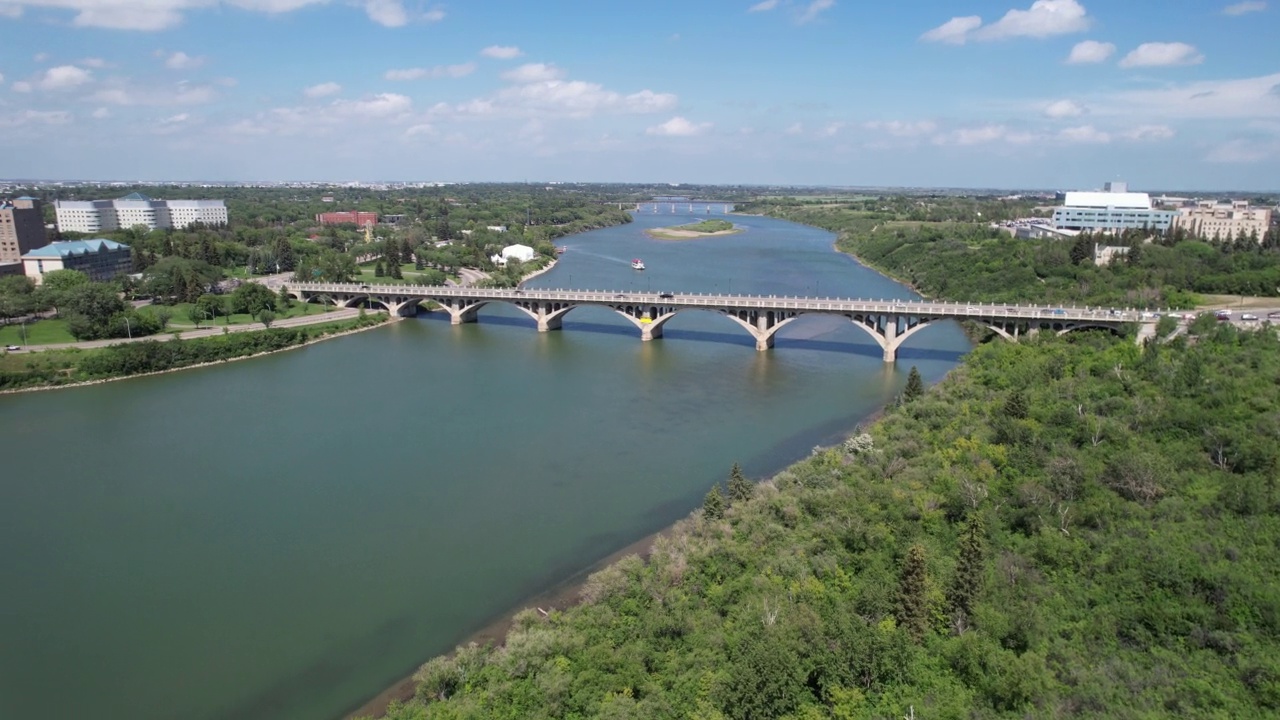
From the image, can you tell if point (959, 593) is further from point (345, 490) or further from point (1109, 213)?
point (1109, 213)

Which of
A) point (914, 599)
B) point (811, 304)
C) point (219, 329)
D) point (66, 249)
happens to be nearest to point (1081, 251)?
point (811, 304)

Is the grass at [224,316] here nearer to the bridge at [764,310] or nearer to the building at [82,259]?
the bridge at [764,310]

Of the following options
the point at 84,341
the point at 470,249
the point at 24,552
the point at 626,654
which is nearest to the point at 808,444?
the point at 626,654

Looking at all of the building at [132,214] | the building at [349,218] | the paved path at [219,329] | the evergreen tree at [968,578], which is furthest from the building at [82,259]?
the evergreen tree at [968,578]

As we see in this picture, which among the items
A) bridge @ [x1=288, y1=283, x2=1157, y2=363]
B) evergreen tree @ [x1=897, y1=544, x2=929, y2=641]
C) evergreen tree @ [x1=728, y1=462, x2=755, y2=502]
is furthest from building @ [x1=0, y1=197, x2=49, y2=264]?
evergreen tree @ [x1=897, y1=544, x2=929, y2=641]

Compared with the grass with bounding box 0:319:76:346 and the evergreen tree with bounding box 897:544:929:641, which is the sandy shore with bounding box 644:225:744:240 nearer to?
the grass with bounding box 0:319:76:346
